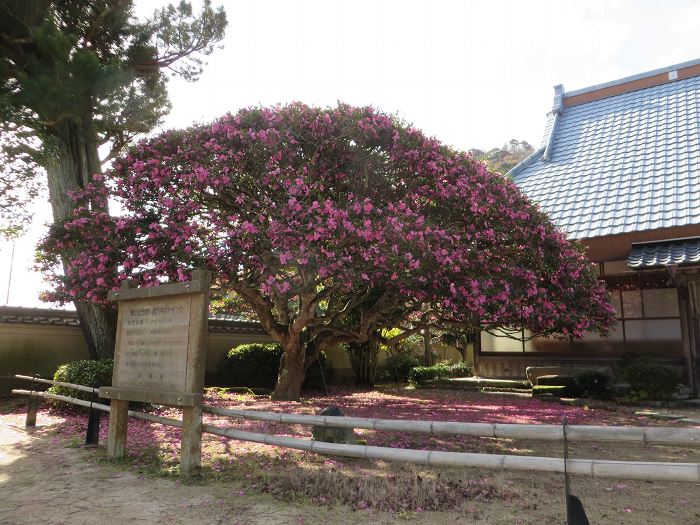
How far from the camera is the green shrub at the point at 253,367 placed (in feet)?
46.5

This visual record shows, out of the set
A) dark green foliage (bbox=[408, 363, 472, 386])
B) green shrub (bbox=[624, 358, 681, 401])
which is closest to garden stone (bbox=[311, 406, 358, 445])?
green shrub (bbox=[624, 358, 681, 401])

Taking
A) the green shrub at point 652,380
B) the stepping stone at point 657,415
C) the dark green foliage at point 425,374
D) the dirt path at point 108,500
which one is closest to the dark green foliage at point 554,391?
the green shrub at point 652,380

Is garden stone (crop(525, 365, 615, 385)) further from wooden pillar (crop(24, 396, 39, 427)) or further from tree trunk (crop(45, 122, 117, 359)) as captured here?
wooden pillar (crop(24, 396, 39, 427))

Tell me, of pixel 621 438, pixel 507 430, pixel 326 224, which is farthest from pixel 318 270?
pixel 621 438

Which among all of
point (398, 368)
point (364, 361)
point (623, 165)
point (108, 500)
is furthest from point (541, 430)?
point (398, 368)

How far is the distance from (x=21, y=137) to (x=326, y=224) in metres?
7.27

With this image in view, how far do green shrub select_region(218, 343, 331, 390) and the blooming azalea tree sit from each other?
519cm

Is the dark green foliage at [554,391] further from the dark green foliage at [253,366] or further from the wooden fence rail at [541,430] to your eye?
the wooden fence rail at [541,430]

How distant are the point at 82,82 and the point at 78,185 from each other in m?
2.59

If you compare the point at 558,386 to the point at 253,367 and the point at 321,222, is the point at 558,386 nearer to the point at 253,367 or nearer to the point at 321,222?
the point at 253,367

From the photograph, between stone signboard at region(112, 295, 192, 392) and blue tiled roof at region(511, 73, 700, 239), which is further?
blue tiled roof at region(511, 73, 700, 239)

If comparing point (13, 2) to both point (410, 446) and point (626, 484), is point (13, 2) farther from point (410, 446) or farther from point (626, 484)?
point (626, 484)

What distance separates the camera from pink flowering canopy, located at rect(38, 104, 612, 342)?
7297mm

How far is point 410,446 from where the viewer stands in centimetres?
620
